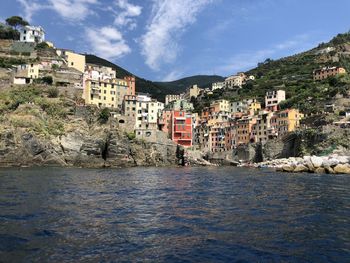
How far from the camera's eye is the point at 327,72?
435 ft

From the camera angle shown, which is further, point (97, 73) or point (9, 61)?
point (97, 73)

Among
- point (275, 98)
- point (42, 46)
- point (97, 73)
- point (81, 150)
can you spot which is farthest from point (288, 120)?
point (42, 46)

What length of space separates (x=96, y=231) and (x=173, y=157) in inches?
2787

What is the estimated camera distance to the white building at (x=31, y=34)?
4350 inches

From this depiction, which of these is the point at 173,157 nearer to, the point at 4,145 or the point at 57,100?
the point at 57,100

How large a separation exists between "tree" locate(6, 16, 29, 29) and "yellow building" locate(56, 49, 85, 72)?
24.9 m

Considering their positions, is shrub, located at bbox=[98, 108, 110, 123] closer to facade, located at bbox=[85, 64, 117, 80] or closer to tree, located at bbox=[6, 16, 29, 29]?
facade, located at bbox=[85, 64, 117, 80]

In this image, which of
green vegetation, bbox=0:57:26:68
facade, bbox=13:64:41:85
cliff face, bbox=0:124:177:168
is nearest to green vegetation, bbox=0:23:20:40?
green vegetation, bbox=0:57:26:68

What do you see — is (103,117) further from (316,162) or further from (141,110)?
(316,162)

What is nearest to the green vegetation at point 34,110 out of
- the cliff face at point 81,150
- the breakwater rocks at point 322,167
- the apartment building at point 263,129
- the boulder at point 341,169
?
the cliff face at point 81,150

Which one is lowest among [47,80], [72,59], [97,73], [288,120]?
[288,120]

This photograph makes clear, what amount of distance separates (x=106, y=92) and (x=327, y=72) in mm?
83414

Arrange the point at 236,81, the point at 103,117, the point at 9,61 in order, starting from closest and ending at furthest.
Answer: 1. the point at 103,117
2. the point at 9,61
3. the point at 236,81

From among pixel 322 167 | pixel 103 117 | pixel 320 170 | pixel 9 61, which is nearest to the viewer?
pixel 320 170
